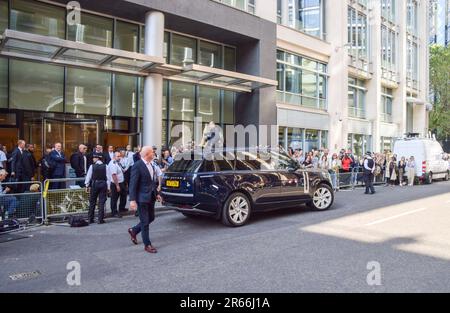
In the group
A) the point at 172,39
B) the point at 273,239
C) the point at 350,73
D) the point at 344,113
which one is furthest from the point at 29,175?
the point at 350,73

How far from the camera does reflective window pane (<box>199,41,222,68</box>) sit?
19.0m

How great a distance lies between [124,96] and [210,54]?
17.4 feet

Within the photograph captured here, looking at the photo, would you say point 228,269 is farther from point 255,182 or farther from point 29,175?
point 29,175

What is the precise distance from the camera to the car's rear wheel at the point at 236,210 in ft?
28.8

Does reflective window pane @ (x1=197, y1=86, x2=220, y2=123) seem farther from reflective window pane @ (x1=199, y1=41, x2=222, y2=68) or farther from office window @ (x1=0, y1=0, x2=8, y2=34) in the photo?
office window @ (x1=0, y1=0, x2=8, y2=34)

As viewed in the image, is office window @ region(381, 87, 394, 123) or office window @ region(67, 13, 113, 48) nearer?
office window @ region(67, 13, 113, 48)

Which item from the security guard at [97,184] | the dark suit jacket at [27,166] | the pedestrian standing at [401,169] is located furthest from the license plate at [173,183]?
the pedestrian standing at [401,169]

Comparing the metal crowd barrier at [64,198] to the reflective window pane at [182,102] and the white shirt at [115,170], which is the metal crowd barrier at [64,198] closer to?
the white shirt at [115,170]

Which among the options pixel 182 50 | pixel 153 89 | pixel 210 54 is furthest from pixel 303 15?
pixel 153 89

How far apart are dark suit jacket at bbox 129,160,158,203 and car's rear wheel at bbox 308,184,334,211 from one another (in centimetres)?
525

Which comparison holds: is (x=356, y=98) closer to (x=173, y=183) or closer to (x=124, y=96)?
(x=124, y=96)

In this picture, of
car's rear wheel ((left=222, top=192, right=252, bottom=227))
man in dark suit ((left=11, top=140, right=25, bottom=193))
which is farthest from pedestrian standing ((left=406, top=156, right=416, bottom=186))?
man in dark suit ((left=11, top=140, right=25, bottom=193))

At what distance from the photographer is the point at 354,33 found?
92.2 ft

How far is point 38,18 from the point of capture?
45.4 ft
